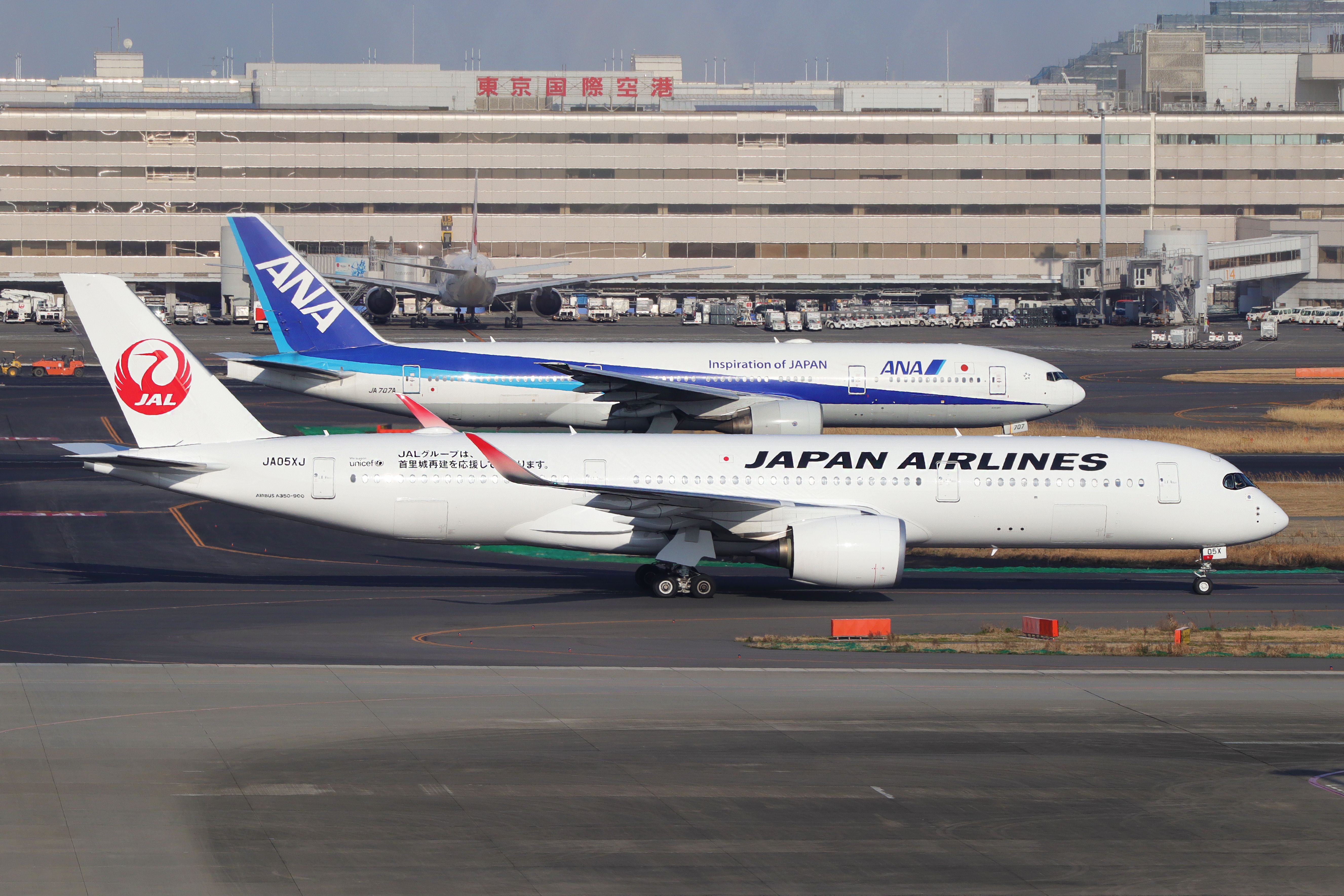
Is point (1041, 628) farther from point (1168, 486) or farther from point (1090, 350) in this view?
point (1090, 350)

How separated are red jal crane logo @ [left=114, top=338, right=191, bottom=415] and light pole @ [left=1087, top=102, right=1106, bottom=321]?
131132 millimetres

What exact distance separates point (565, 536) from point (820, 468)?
21.9ft

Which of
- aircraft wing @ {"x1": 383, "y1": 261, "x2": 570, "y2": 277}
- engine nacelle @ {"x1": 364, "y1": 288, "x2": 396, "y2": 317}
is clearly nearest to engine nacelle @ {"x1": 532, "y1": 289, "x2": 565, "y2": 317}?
aircraft wing @ {"x1": 383, "y1": 261, "x2": 570, "y2": 277}

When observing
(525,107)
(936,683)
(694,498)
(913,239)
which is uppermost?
(525,107)

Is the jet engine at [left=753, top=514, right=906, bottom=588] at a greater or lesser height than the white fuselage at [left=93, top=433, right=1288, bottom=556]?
lesser

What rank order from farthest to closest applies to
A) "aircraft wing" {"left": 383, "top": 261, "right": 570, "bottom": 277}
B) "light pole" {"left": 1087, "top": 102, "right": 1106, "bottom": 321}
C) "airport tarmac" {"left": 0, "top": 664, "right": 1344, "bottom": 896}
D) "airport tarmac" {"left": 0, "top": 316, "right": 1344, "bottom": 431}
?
"light pole" {"left": 1087, "top": 102, "right": 1106, "bottom": 321} < "aircraft wing" {"left": 383, "top": 261, "right": 570, "bottom": 277} < "airport tarmac" {"left": 0, "top": 316, "right": 1344, "bottom": 431} < "airport tarmac" {"left": 0, "top": 664, "right": 1344, "bottom": 896}

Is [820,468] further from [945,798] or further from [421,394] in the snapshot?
[421,394]

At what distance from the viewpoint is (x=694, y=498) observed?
35.2m

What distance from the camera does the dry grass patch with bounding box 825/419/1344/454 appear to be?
62.2 m

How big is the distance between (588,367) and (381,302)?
257 ft

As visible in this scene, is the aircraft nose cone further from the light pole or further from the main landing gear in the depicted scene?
the light pole

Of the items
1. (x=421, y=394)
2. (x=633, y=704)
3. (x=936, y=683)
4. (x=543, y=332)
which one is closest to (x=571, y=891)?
(x=633, y=704)

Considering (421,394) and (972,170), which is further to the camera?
→ (972,170)

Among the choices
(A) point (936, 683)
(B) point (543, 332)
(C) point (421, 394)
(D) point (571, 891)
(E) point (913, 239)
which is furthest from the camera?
(E) point (913, 239)
